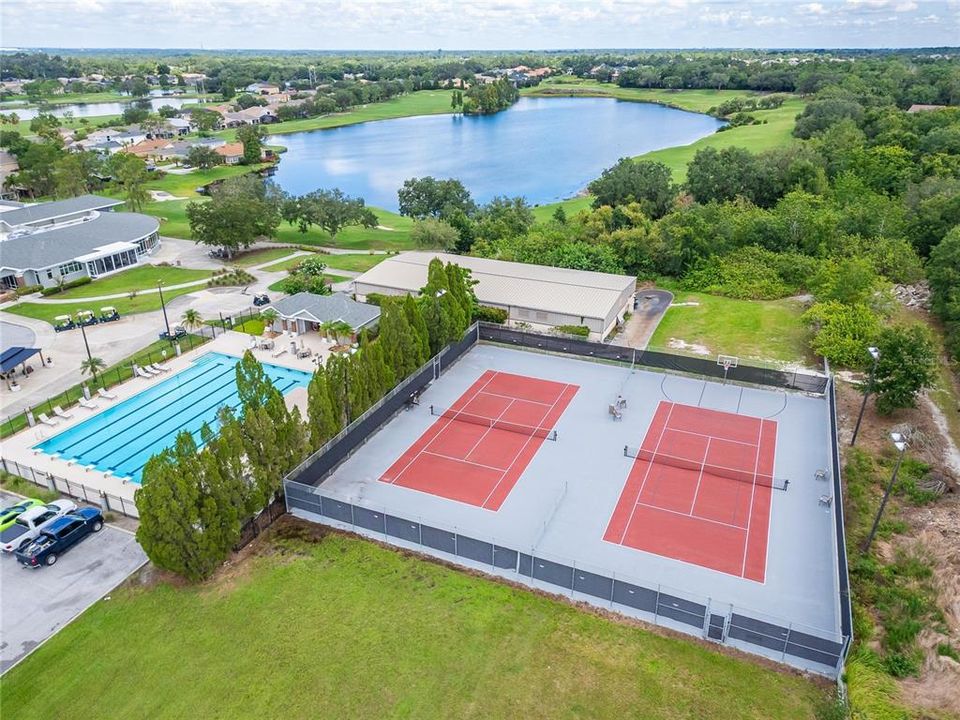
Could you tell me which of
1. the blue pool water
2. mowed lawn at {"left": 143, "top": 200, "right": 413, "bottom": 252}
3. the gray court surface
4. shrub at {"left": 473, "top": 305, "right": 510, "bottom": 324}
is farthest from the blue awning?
mowed lawn at {"left": 143, "top": 200, "right": 413, "bottom": 252}

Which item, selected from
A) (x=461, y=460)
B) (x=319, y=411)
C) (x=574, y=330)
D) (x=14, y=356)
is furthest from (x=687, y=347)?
(x=14, y=356)

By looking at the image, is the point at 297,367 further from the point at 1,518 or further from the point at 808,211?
the point at 808,211

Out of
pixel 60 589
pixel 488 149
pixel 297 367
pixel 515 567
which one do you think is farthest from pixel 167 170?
pixel 515 567

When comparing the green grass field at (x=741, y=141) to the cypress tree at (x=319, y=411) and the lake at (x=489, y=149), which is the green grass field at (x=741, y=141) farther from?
the cypress tree at (x=319, y=411)

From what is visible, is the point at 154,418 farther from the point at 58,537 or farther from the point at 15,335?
the point at 15,335

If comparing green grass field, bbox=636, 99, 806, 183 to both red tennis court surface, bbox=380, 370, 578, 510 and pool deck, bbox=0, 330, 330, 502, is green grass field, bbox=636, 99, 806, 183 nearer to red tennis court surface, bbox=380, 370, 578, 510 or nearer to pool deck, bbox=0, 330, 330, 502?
red tennis court surface, bbox=380, 370, 578, 510
